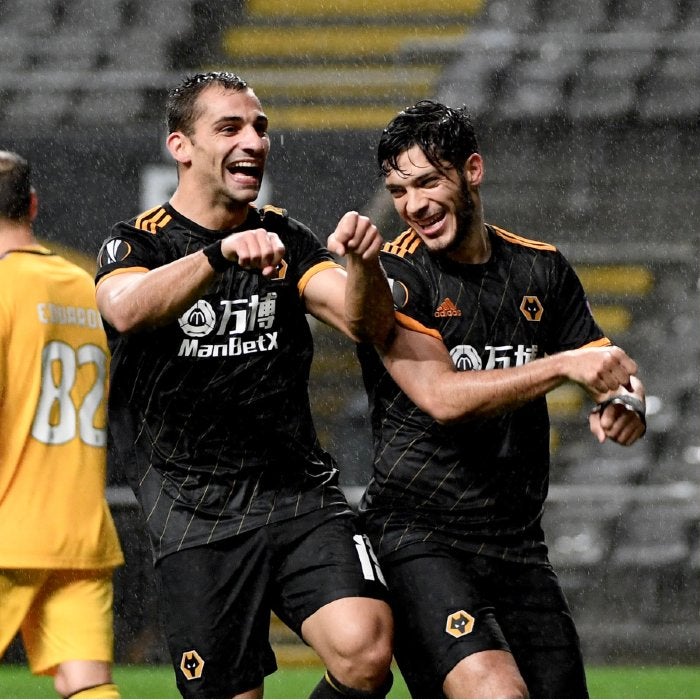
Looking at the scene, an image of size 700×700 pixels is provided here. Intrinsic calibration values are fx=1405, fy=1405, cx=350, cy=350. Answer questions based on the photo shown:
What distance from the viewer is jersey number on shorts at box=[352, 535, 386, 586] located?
10.7ft

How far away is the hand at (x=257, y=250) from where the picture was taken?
2805mm

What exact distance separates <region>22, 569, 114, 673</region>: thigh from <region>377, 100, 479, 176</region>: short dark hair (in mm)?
1426

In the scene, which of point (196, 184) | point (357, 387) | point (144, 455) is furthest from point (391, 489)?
point (357, 387)

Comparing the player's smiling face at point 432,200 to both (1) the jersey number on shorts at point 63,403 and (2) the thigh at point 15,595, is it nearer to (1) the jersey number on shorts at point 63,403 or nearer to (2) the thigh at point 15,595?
(1) the jersey number on shorts at point 63,403

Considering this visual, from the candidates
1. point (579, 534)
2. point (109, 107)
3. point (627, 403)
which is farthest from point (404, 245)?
point (109, 107)

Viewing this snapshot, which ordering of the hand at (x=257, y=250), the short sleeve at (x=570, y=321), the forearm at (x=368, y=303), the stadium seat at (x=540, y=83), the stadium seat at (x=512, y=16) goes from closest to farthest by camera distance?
the hand at (x=257, y=250), the forearm at (x=368, y=303), the short sleeve at (x=570, y=321), the stadium seat at (x=540, y=83), the stadium seat at (x=512, y=16)

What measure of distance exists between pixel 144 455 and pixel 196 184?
68cm

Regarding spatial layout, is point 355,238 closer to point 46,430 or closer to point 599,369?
point 599,369

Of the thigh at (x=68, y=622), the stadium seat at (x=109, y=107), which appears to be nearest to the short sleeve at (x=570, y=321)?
the thigh at (x=68, y=622)

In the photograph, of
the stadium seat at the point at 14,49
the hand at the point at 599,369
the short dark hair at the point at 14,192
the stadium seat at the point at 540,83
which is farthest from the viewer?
the stadium seat at the point at 540,83

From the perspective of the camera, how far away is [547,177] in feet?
27.9

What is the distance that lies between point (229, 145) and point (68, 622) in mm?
1371

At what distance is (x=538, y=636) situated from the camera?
333cm

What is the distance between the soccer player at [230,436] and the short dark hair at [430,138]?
0.30 metres
